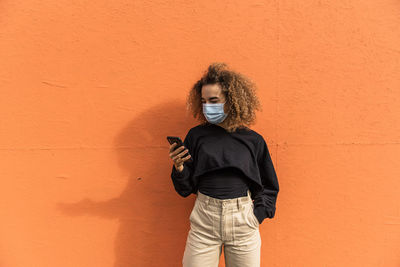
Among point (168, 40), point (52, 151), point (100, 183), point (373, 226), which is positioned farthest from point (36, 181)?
point (373, 226)

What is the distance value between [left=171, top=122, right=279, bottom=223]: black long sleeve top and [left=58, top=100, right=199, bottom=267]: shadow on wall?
14.8 inches

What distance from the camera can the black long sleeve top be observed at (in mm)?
1464

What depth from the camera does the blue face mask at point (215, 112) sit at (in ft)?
4.76

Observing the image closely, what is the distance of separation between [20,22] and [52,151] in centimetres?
106

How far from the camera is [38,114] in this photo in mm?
1873

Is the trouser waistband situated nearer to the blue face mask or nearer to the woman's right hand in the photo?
the woman's right hand

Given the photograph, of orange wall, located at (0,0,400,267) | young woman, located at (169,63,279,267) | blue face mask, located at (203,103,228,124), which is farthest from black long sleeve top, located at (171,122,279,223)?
orange wall, located at (0,0,400,267)

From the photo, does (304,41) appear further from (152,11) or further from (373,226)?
(373,226)

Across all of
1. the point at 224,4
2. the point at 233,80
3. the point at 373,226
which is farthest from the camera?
the point at 373,226

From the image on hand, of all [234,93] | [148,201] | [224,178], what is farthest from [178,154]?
[148,201]

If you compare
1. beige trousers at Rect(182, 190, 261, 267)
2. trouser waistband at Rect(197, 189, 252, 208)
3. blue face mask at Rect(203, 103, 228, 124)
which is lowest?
beige trousers at Rect(182, 190, 261, 267)

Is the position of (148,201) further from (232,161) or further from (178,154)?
(232,161)

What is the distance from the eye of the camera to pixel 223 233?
55.9 inches

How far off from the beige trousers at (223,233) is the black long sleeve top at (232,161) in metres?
0.11
